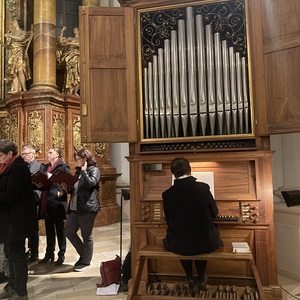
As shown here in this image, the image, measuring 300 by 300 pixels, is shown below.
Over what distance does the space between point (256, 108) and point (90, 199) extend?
232 cm

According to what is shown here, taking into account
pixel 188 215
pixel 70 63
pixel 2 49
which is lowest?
pixel 188 215

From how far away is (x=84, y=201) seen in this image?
4508 mm

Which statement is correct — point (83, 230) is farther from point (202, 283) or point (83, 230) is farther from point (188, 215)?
point (188, 215)

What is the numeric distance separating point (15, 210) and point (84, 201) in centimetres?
123

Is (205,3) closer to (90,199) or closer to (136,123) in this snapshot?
(136,123)

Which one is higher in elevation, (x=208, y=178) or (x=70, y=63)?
(x=70, y=63)

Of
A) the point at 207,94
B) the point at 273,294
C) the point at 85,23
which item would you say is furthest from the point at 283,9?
the point at 273,294

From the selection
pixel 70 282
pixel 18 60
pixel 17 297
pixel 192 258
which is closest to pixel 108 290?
pixel 70 282

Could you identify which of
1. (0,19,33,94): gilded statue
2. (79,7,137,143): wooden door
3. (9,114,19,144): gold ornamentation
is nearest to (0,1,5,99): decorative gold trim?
(0,19,33,94): gilded statue

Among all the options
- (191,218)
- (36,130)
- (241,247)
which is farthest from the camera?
(36,130)

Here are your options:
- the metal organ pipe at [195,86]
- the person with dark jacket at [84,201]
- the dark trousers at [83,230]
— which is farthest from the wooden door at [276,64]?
the dark trousers at [83,230]

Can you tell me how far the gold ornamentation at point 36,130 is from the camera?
788 cm

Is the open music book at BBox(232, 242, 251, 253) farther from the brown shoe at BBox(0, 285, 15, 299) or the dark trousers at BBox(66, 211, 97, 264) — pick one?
the brown shoe at BBox(0, 285, 15, 299)

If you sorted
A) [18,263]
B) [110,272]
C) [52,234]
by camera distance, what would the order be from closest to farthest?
[18,263] < [110,272] < [52,234]
